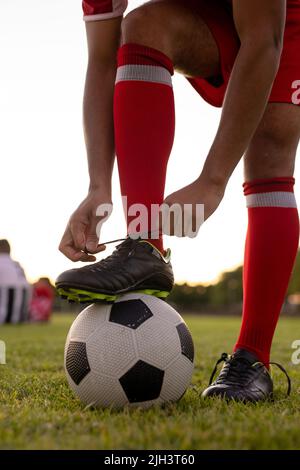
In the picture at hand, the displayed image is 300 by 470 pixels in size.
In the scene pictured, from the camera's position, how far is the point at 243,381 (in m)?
2.18

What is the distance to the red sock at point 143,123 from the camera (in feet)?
6.73

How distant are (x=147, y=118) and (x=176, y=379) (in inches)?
36.3

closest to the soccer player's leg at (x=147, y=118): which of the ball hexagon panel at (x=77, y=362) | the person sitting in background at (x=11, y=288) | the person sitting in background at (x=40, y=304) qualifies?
the ball hexagon panel at (x=77, y=362)

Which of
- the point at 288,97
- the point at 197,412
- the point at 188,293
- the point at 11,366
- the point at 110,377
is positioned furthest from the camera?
the point at 188,293

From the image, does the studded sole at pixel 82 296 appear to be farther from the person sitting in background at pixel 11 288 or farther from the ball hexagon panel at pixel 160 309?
the person sitting in background at pixel 11 288

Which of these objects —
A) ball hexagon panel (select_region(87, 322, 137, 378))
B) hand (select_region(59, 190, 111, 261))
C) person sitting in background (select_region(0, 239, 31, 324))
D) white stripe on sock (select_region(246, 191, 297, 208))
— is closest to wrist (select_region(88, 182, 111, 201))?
hand (select_region(59, 190, 111, 261))

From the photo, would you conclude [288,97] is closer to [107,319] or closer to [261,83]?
[261,83]

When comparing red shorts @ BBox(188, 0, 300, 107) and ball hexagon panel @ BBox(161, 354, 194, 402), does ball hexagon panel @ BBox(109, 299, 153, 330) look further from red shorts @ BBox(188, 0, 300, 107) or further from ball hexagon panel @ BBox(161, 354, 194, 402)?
red shorts @ BBox(188, 0, 300, 107)

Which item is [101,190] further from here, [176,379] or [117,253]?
[176,379]

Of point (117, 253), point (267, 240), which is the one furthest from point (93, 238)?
point (267, 240)

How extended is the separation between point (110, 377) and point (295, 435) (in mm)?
674

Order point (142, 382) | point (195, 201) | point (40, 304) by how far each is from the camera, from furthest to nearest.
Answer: point (40, 304) < point (142, 382) < point (195, 201)

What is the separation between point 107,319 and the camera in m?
1.99

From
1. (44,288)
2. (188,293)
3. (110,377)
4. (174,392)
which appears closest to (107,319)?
(110,377)
